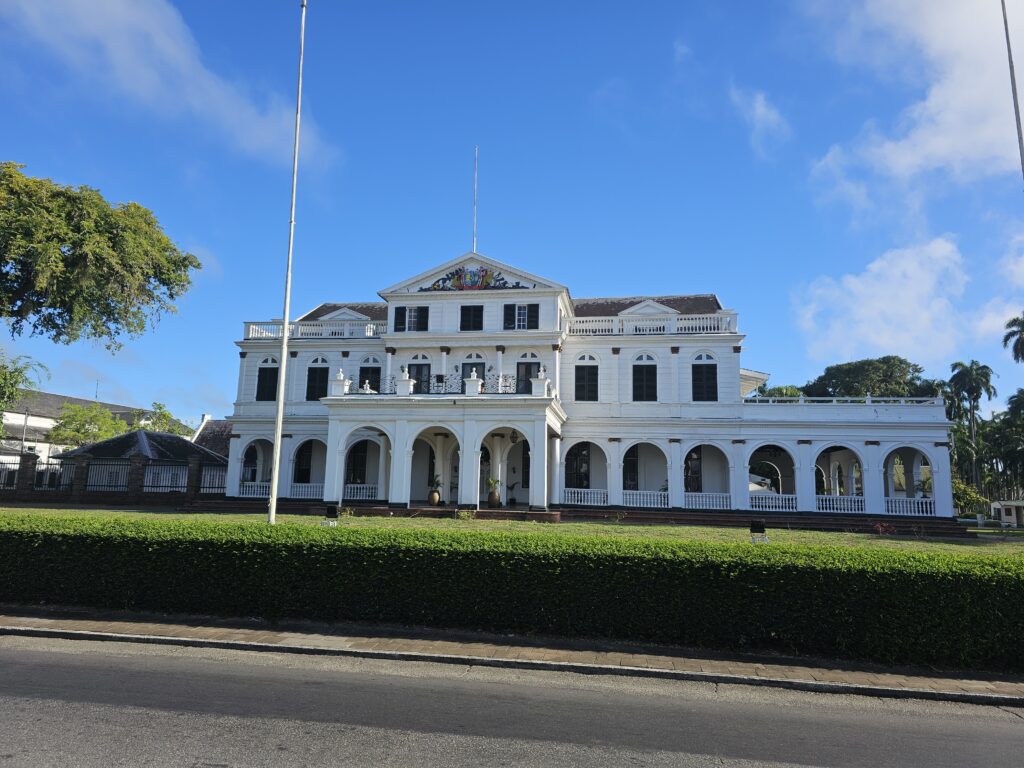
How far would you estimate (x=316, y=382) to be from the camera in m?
34.4

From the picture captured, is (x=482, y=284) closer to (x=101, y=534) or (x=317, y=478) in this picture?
(x=317, y=478)

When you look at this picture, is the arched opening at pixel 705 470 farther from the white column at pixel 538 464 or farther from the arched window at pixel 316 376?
the arched window at pixel 316 376

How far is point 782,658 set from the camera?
9.04 m

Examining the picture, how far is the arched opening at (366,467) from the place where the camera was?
100 feet

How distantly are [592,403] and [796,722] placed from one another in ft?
82.0

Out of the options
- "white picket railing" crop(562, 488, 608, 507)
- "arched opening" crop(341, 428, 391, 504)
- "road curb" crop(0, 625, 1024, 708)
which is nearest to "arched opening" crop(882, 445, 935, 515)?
"white picket railing" crop(562, 488, 608, 507)

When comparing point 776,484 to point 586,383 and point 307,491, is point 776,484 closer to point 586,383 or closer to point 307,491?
point 586,383

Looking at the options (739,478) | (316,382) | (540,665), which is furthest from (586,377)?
(540,665)

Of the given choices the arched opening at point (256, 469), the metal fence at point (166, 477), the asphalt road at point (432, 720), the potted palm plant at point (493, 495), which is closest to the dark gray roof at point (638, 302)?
the potted palm plant at point (493, 495)

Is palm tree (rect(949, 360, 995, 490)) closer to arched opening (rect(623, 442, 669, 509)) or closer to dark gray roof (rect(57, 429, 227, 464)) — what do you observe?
arched opening (rect(623, 442, 669, 509))


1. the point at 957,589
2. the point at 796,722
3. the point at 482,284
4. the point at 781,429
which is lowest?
the point at 796,722

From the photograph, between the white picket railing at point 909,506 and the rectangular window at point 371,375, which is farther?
the rectangular window at point 371,375

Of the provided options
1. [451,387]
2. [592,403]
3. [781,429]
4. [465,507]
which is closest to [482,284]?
[451,387]

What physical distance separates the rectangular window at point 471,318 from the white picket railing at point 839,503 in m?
17.1
